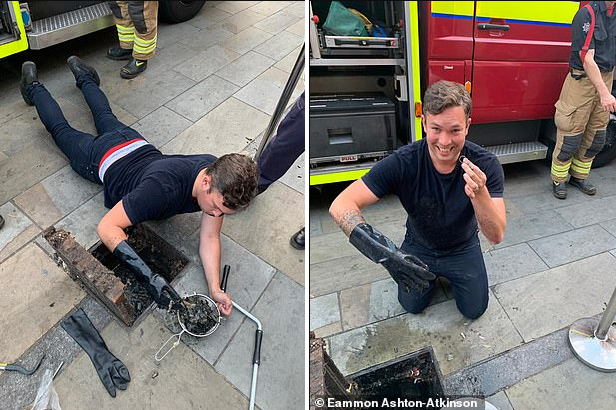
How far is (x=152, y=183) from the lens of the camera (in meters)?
1.85

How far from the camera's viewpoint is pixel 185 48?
341 cm

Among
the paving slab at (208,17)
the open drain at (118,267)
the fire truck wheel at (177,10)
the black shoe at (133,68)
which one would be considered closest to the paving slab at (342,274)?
the open drain at (118,267)

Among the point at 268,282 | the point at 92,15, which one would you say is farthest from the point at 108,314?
the point at 92,15

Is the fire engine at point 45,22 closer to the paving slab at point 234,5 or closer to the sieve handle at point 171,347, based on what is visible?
the paving slab at point 234,5

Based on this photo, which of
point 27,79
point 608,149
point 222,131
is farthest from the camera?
point 222,131

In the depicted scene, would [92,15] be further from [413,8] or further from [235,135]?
[413,8]

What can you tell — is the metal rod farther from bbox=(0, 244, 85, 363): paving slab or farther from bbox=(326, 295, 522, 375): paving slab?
bbox=(0, 244, 85, 363): paving slab

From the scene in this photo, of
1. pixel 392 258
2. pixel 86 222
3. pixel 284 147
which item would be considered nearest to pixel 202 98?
pixel 284 147

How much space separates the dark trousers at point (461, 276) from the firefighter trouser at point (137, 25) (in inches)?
92.4

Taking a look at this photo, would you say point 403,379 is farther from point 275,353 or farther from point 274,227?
point 274,227

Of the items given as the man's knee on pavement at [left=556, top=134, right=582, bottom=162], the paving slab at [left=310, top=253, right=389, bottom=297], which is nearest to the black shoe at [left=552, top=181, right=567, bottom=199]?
the man's knee on pavement at [left=556, top=134, right=582, bottom=162]

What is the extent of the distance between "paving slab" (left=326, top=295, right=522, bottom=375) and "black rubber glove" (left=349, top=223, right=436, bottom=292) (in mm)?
225

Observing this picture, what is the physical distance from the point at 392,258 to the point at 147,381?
3.76 ft

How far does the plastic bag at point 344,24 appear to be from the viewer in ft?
8.03
